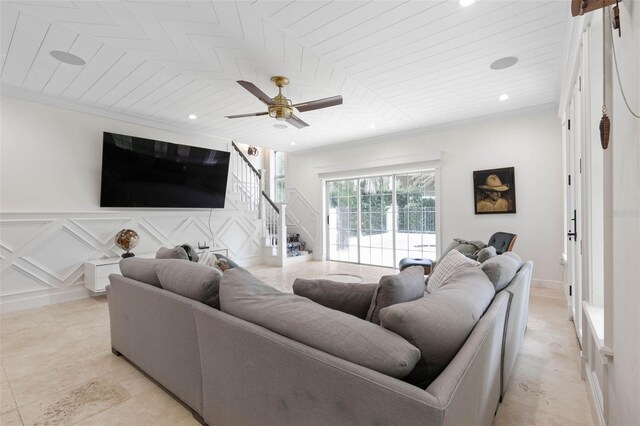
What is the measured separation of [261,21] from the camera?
231 centimetres

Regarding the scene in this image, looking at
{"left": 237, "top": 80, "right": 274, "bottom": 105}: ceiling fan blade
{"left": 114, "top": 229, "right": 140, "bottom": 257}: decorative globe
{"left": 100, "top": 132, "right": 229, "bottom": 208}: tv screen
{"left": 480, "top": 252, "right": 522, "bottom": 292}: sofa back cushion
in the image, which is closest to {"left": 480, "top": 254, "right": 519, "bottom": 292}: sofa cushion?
{"left": 480, "top": 252, "right": 522, "bottom": 292}: sofa back cushion

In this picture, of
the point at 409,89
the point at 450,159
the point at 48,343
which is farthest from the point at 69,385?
the point at 450,159

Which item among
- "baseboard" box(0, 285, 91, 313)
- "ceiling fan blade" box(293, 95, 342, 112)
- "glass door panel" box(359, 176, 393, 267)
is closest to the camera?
"ceiling fan blade" box(293, 95, 342, 112)

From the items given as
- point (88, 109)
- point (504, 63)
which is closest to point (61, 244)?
point (88, 109)

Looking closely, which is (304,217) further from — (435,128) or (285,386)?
(285,386)

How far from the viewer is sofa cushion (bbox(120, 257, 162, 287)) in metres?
2.12

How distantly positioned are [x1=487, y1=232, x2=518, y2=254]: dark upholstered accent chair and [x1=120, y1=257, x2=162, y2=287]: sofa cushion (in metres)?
3.81

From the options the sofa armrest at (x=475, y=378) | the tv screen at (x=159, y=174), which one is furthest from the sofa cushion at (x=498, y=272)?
the tv screen at (x=159, y=174)

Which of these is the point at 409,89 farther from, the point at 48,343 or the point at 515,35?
the point at 48,343

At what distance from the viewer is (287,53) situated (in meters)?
2.76

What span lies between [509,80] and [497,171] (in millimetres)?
1552

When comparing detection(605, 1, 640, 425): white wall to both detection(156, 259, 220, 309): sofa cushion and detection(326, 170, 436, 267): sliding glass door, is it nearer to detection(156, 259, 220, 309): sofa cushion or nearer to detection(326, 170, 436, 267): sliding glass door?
detection(156, 259, 220, 309): sofa cushion

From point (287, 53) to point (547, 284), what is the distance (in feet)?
15.0

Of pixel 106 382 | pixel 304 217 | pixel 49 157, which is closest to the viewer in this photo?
pixel 106 382
